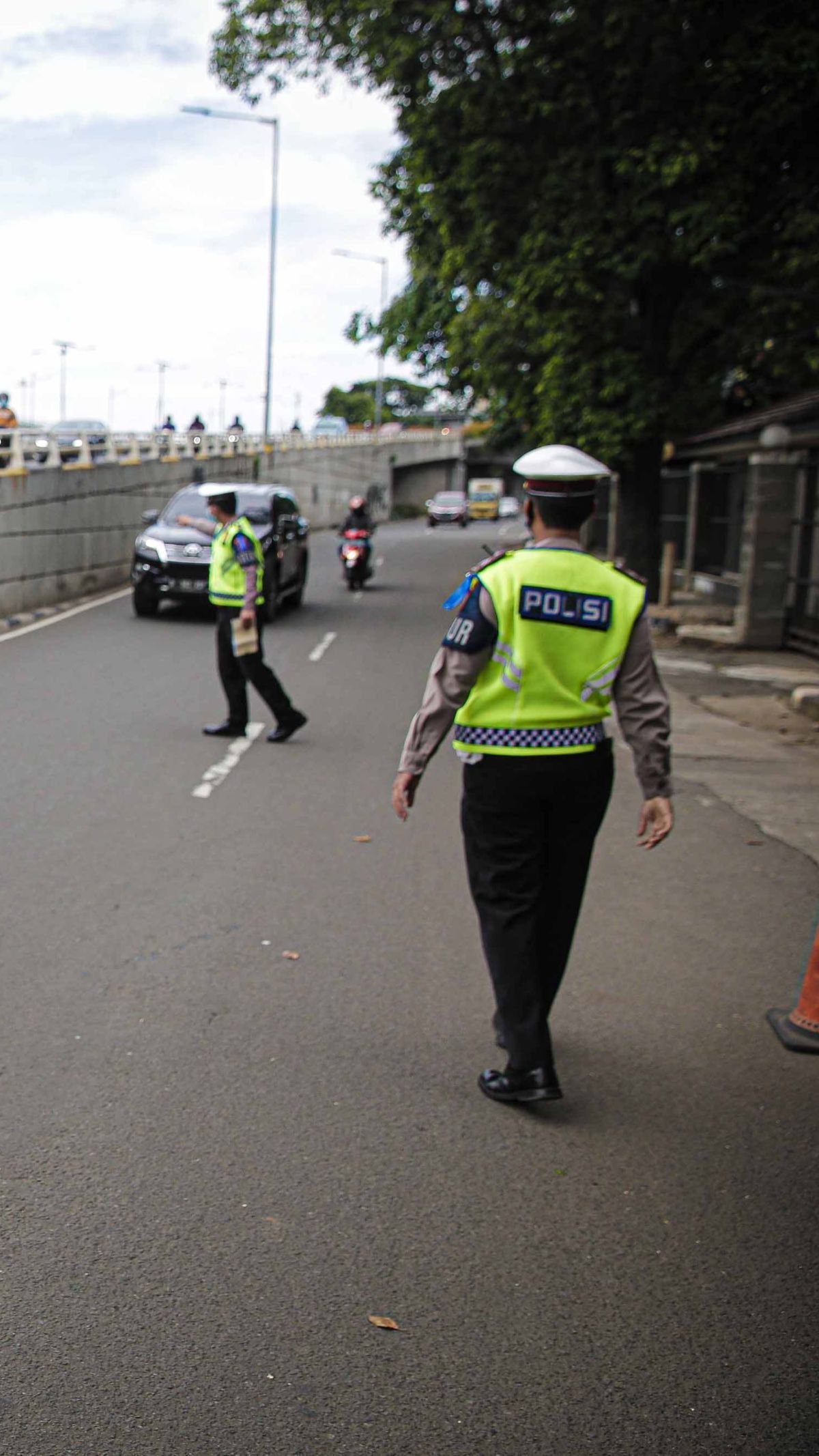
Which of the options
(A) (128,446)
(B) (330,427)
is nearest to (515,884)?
(A) (128,446)

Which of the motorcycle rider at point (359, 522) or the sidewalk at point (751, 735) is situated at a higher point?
the motorcycle rider at point (359, 522)

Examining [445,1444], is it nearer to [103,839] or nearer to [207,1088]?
[207,1088]

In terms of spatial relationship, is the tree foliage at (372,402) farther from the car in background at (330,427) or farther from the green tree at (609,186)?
the green tree at (609,186)

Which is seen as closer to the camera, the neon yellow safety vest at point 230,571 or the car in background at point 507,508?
the neon yellow safety vest at point 230,571

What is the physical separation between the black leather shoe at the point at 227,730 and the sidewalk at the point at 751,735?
328 centimetres

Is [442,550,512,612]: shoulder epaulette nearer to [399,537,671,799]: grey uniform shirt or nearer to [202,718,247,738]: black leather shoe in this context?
[399,537,671,799]: grey uniform shirt

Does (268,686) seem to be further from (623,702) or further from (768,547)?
(768,547)

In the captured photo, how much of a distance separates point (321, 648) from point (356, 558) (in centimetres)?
824

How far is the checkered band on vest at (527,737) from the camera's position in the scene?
4281 mm

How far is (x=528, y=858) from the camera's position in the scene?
14.2 ft

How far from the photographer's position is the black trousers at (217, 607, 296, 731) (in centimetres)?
1040

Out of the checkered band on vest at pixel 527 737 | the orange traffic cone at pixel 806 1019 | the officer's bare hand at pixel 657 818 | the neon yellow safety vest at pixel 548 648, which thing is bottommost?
the orange traffic cone at pixel 806 1019

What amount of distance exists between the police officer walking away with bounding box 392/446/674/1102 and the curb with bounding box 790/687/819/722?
29.8ft

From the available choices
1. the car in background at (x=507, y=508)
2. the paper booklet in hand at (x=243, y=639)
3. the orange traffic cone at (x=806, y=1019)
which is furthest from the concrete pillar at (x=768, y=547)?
the car in background at (x=507, y=508)
